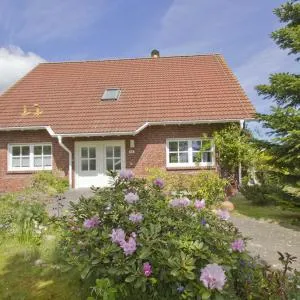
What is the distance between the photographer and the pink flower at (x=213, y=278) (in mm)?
2408

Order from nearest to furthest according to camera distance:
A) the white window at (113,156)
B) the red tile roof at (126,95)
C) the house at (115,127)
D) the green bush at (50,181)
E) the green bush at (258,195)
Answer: the green bush at (258,195), the green bush at (50,181), the house at (115,127), the red tile roof at (126,95), the white window at (113,156)

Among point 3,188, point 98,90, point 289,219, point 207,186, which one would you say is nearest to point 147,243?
point 289,219

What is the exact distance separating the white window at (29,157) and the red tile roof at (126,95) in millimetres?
1133

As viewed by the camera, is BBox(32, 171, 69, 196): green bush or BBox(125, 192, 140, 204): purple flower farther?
BBox(32, 171, 69, 196): green bush

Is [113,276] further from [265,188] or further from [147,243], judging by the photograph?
[265,188]

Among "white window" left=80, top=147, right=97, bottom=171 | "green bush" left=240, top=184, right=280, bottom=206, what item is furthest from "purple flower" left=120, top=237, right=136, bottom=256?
"white window" left=80, top=147, right=97, bottom=171

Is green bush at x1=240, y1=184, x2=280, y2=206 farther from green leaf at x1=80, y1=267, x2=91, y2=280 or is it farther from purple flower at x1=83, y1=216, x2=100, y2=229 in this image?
green leaf at x1=80, y1=267, x2=91, y2=280

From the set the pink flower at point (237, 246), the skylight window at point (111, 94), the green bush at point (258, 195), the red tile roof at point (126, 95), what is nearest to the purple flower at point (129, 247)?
the pink flower at point (237, 246)

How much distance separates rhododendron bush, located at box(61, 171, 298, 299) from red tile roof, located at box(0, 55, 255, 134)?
12416 mm

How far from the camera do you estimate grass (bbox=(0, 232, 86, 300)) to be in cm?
432

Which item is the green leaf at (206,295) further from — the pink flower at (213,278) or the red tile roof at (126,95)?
the red tile roof at (126,95)

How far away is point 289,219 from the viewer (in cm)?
970

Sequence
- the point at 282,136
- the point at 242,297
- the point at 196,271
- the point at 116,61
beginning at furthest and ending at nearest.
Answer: the point at 116,61, the point at 282,136, the point at 242,297, the point at 196,271

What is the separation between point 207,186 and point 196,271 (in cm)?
886
